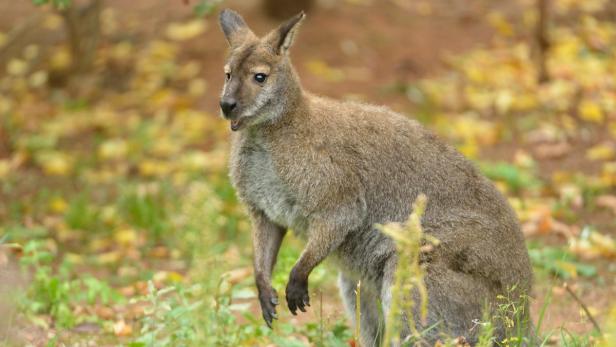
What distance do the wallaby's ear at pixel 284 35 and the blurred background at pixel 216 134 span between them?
1196 mm

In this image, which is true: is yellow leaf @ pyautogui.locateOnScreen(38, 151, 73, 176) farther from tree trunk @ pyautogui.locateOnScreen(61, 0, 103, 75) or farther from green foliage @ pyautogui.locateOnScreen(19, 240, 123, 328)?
green foliage @ pyautogui.locateOnScreen(19, 240, 123, 328)

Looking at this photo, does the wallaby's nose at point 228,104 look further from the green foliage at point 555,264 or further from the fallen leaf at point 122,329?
the green foliage at point 555,264

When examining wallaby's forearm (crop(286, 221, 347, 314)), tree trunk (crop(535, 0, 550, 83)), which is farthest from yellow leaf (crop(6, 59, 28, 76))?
wallaby's forearm (crop(286, 221, 347, 314))

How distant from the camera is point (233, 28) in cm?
533

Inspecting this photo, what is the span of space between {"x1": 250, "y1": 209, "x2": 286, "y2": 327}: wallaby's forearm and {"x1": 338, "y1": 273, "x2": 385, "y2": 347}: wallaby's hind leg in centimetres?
39

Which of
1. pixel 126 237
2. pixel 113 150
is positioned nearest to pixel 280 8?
pixel 113 150

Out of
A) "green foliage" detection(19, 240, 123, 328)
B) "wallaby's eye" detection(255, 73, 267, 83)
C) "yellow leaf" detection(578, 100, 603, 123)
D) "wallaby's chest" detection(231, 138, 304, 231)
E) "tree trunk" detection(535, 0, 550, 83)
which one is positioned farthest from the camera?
"tree trunk" detection(535, 0, 550, 83)

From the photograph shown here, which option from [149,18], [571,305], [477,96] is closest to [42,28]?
[149,18]

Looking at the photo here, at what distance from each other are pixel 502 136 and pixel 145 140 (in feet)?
11.3

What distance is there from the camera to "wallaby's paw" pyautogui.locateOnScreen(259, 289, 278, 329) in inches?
198

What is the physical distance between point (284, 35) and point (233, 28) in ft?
1.31

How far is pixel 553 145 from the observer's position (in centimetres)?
958

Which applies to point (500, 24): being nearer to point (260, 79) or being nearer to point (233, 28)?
point (233, 28)

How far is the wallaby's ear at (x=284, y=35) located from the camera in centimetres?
504
